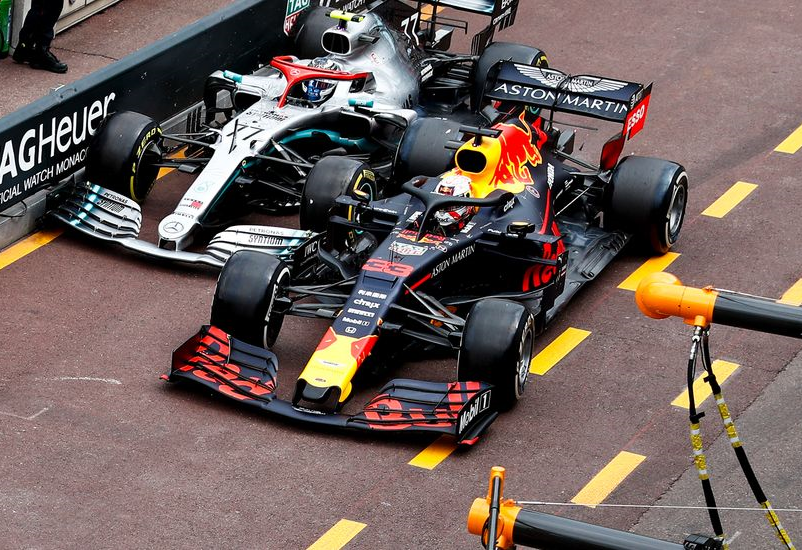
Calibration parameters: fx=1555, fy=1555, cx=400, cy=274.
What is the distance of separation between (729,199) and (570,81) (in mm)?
2451

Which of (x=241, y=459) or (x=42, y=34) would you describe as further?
(x=42, y=34)

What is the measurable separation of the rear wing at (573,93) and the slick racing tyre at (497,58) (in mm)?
1857

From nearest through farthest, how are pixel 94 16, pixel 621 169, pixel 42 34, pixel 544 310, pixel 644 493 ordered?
pixel 644 493, pixel 544 310, pixel 621 169, pixel 42 34, pixel 94 16

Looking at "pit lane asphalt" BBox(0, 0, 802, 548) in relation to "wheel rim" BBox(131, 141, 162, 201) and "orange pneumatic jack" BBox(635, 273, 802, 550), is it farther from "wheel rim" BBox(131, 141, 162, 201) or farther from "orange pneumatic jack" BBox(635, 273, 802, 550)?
"orange pneumatic jack" BBox(635, 273, 802, 550)

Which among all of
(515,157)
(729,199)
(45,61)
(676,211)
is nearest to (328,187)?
(515,157)

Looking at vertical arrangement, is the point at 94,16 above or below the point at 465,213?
below

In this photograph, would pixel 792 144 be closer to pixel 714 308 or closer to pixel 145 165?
pixel 145 165

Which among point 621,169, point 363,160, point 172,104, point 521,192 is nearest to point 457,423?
point 521,192

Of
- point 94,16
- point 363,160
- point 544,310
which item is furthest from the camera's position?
point 94,16

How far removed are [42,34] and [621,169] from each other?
7182 millimetres

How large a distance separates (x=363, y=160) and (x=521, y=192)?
276 cm

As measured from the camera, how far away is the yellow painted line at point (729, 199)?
53.5ft

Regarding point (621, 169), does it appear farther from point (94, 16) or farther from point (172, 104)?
point (94, 16)

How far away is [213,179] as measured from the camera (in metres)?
15.0
